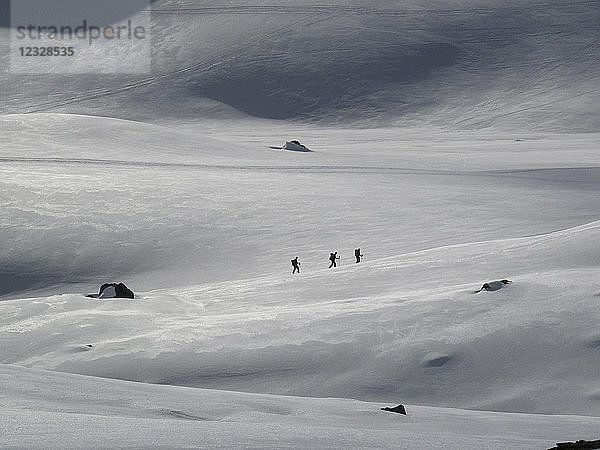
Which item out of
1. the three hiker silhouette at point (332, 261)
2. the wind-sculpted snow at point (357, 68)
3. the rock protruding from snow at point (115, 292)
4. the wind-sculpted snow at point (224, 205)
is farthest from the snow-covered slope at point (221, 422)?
the wind-sculpted snow at point (357, 68)

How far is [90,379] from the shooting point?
5582mm

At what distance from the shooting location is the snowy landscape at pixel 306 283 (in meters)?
4.89

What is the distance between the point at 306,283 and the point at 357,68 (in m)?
34.1

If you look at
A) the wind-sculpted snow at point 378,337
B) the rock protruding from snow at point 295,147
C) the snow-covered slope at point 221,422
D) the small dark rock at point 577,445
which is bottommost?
the small dark rock at point 577,445

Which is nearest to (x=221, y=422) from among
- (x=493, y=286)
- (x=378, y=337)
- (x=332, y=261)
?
(x=378, y=337)

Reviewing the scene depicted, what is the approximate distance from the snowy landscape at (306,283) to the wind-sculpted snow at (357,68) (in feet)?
7.07

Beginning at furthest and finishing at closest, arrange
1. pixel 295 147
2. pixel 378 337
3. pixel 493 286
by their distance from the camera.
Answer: pixel 295 147
pixel 493 286
pixel 378 337

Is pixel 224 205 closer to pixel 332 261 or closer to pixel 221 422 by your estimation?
pixel 332 261

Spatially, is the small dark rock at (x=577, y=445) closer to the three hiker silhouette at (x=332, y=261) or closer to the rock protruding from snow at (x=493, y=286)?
the rock protruding from snow at (x=493, y=286)

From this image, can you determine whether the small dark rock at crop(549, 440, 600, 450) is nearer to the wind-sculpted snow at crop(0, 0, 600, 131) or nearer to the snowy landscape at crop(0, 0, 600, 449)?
the snowy landscape at crop(0, 0, 600, 449)

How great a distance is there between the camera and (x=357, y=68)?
43562 mm

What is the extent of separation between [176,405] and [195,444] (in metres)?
1.29

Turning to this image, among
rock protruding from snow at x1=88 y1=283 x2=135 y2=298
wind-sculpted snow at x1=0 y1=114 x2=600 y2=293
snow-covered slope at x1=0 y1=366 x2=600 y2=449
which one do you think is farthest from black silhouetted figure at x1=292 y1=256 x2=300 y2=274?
snow-covered slope at x1=0 y1=366 x2=600 y2=449

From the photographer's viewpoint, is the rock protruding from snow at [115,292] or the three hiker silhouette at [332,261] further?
the three hiker silhouette at [332,261]
